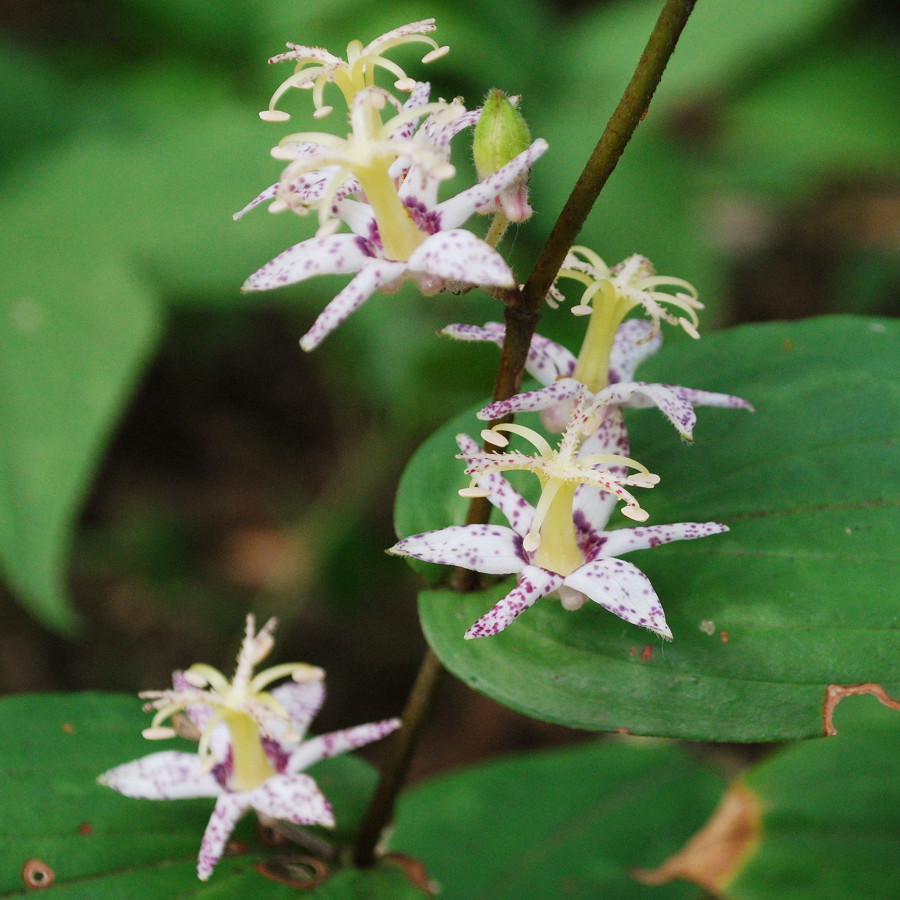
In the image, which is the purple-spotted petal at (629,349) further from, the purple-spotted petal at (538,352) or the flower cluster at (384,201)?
the flower cluster at (384,201)

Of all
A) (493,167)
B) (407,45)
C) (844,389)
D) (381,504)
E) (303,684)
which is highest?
(407,45)

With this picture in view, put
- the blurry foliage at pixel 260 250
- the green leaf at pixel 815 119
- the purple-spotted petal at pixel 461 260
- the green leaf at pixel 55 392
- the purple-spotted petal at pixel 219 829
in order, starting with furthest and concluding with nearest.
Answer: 1. the green leaf at pixel 815 119
2. the blurry foliage at pixel 260 250
3. the green leaf at pixel 55 392
4. the purple-spotted petal at pixel 219 829
5. the purple-spotted petal at pixel 461 260

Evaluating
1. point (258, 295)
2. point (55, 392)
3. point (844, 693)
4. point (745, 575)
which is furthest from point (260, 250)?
point (844, 693)

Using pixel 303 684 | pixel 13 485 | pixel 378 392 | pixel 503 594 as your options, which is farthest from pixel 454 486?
pixel 378 392

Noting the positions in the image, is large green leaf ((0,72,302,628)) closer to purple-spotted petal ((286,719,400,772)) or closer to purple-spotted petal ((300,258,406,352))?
purple-spotted petal ((286,719,400,772))

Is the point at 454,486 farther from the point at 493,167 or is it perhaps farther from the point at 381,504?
the point at 381,504

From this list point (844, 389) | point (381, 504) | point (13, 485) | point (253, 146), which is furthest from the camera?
point (381, 504)

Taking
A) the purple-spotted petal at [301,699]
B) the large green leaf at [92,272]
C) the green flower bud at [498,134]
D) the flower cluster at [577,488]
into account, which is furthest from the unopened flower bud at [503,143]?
the large green leaf at [92,272]
